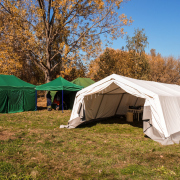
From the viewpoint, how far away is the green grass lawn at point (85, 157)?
379 cm

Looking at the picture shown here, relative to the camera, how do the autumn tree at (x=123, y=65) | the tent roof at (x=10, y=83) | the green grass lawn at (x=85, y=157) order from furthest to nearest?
the autumn tree at (x=123, y=65) → the tent roof at (x=10, y=83) → the green grass lawn at (x=85, y=157)

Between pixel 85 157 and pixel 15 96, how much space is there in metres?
10.3

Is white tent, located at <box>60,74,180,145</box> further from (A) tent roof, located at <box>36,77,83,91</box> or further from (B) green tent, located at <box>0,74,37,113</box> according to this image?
(B) green tent, located at <box>0,74,37,113</box>

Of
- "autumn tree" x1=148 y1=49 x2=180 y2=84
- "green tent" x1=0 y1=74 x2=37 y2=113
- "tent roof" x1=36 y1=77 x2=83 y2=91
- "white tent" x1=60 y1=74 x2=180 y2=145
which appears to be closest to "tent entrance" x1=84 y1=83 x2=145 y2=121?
"white tent" x1=60 y1=74 x2=180 y2=145

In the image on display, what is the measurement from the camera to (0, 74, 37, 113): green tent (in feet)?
42.7

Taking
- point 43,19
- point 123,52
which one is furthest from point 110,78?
point 123,52

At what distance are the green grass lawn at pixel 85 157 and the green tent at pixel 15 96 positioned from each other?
22.6ft

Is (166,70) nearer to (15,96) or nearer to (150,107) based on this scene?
(15,96)

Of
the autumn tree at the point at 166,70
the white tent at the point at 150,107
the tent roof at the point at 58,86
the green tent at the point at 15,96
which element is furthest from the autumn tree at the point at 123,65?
the white tent at the point at 150,107

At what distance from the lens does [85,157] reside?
470 centimetres

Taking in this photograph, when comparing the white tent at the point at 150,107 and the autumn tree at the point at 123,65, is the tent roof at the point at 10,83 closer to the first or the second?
the white tent at the point at 150,107

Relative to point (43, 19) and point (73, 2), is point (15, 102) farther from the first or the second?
point (73, 2)

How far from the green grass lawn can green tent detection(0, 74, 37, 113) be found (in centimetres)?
690

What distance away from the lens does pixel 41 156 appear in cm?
473
